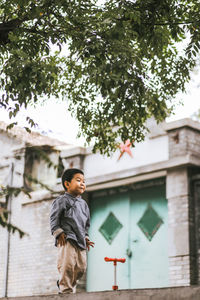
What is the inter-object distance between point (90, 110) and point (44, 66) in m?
1.51

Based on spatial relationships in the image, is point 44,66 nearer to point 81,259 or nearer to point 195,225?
point 81,259

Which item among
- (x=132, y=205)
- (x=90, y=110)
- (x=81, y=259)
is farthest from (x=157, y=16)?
(x=132, y=205)

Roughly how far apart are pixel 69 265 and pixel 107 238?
6.73m

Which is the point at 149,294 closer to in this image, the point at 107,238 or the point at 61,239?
the point at 61,239

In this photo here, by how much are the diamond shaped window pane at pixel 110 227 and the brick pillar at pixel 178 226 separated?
154 centimetres

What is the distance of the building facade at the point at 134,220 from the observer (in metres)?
11.4

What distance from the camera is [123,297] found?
473 centimetres

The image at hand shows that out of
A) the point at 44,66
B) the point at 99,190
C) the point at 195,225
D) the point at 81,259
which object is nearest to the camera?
the point at 81,259

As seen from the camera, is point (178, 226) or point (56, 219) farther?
point (178, 226)

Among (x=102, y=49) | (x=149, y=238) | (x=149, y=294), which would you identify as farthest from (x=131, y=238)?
(x=149, y=294)

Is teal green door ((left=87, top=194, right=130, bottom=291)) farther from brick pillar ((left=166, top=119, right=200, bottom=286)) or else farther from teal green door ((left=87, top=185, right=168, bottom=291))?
brick pillar ((left=166, top=119, right=200, bottom=286))

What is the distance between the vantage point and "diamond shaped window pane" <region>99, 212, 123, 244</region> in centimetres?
1270

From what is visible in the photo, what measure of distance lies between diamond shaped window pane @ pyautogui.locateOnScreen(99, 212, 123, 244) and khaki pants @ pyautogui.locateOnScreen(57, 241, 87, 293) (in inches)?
251

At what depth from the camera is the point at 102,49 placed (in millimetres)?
7184
